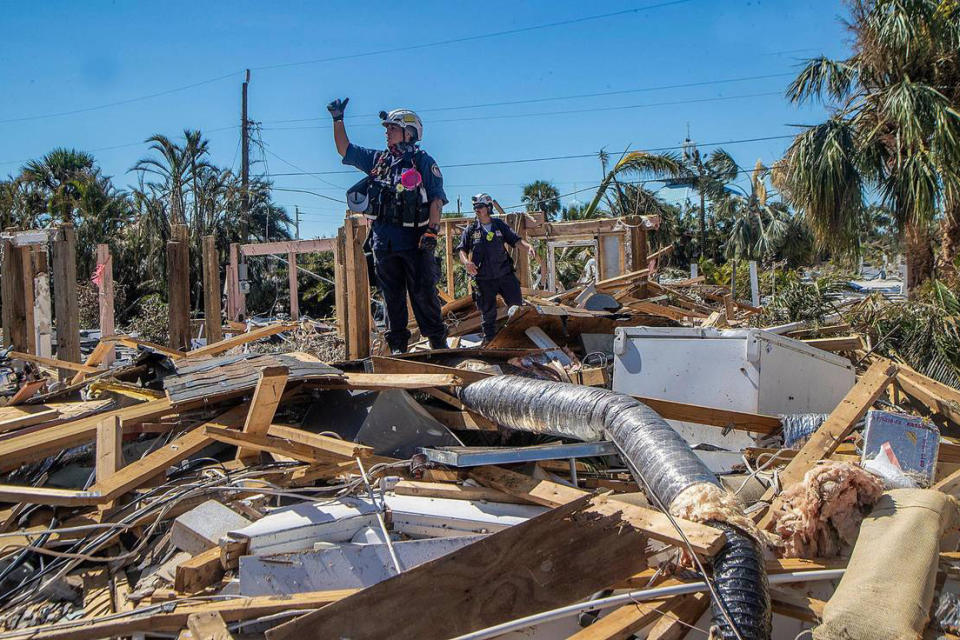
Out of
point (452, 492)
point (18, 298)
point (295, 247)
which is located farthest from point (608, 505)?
point (295, 247)

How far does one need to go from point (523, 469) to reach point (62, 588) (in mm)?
1994

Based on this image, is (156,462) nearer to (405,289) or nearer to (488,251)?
(405,289)

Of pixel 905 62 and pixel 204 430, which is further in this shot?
pixel 905 62

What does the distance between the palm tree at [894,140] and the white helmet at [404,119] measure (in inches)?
268

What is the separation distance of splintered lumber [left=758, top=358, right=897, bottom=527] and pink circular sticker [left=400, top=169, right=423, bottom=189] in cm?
301

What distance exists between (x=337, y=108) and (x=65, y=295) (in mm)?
5161

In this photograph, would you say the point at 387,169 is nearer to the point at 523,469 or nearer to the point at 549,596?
the point at 523,469

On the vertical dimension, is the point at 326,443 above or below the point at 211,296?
below

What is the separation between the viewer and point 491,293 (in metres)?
6.73

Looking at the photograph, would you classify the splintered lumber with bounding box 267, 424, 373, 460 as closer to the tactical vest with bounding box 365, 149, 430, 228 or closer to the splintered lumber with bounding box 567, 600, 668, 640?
the splintered lumber with bounding box 567, 600, 668, 640

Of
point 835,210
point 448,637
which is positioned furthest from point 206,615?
point 835,210

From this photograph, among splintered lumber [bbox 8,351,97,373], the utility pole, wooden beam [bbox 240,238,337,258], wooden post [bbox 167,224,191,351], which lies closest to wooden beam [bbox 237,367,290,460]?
splintered lumber [bbox 8,351,97,373]

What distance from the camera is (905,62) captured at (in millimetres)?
9594

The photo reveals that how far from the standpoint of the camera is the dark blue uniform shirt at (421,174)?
16.8 ft
